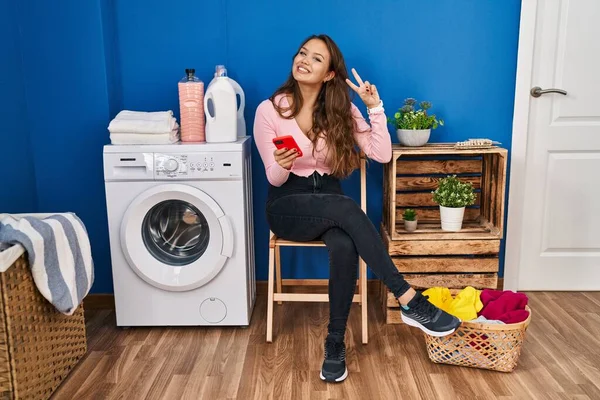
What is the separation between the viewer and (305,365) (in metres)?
2.31

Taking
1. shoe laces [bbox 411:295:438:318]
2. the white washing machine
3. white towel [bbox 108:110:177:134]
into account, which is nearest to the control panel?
the white washing machine

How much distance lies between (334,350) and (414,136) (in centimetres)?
102

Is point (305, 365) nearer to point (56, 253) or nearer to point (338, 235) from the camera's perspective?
point (338, 235)

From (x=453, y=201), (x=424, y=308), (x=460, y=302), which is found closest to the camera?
(x=424, y=308)

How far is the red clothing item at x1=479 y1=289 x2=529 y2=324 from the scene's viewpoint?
87.1 inches

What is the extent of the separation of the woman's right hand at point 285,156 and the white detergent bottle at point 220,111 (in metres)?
0.36

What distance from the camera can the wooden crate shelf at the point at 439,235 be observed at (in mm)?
2596

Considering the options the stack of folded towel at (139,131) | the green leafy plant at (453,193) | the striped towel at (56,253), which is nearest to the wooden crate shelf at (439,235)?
the green leafy plant at (453,193)

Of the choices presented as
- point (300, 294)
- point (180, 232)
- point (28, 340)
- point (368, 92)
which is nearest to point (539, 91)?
point (368, 92)

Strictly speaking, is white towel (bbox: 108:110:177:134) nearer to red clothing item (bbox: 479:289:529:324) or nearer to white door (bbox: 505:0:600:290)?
red clothing item (bbox: 479:289:529:324)

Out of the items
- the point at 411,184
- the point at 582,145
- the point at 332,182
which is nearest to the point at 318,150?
the point at 332,182

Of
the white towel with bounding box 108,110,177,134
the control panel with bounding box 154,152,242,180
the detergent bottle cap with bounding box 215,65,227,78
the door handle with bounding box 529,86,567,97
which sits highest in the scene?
the detergent bottle cap with bounding box 215,65,227,78

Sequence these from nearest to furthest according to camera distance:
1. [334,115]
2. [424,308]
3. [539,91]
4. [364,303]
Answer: [424,308] → [334,115] → [364,303] → [539,91]

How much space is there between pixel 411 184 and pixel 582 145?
2.83 feet
